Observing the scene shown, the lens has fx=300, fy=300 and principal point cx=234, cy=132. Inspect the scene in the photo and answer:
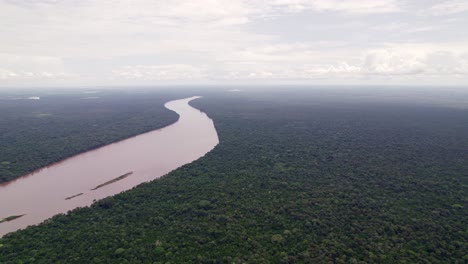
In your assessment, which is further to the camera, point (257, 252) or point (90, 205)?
point (90, 205)

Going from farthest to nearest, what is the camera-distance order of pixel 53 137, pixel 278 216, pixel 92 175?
pixel 53 137 → pixel 92 175 → pixel 278 216

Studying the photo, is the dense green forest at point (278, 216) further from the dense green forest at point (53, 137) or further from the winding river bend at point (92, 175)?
the dense green forest at point (53, 137)

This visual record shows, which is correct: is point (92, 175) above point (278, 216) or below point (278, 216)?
below

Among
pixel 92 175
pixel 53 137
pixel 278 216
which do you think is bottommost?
pixel 92 175

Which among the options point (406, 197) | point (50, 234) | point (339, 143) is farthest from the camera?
point (339, 143)

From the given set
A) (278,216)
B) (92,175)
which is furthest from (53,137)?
(278,216)

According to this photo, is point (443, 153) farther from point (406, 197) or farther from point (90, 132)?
point (90, 132)

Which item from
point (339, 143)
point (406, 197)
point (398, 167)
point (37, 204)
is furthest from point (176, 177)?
point (339, 143)

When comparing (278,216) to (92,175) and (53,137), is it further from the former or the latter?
(53,137)
